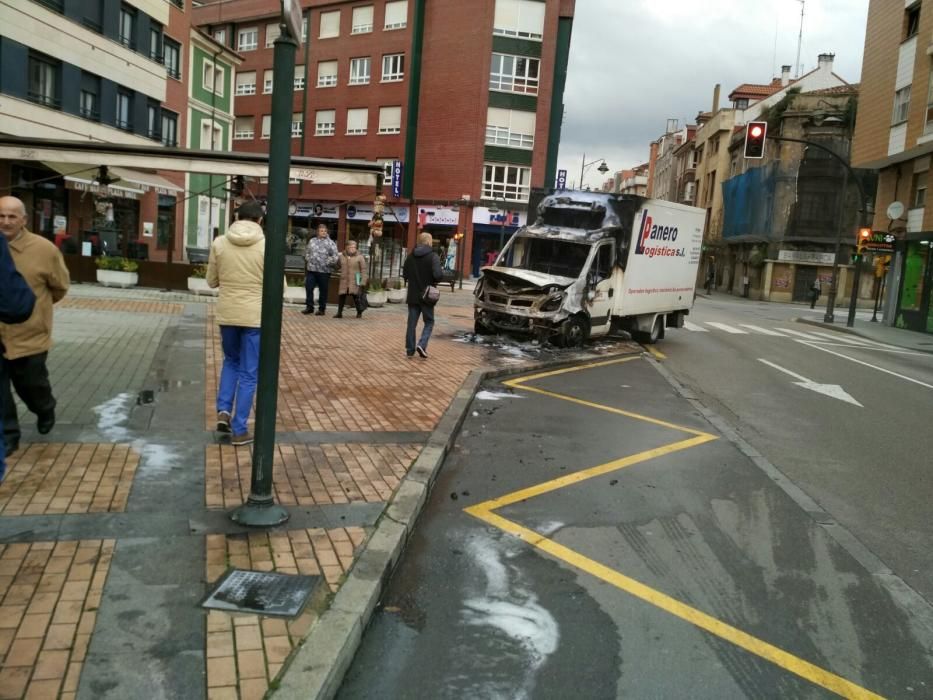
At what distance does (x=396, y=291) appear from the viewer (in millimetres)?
21531

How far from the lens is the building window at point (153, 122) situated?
1281 inches

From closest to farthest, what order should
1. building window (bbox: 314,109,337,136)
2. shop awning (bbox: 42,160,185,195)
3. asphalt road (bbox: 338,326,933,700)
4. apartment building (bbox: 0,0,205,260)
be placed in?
asphalt road (bbox: 338,326,933,700) → shop awning (bbox: 42,160,185,195) → apartment building (bbox: 0,0,205,260) → building window (bbox: 314,109,337,136)

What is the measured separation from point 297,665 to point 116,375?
6.02 metres

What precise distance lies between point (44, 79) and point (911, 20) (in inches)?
1242

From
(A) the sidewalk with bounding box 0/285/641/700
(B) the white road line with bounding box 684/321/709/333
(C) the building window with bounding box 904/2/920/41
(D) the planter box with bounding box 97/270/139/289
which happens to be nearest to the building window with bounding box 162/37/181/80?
(D) the planter box with bounding box 97/270/139/289

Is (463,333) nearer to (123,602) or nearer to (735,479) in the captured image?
(735,479)

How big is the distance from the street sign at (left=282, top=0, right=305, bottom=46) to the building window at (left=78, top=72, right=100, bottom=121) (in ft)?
90.1

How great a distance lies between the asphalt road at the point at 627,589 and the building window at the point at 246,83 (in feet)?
170

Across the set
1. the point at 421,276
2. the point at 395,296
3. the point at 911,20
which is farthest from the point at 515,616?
the point at 911,20

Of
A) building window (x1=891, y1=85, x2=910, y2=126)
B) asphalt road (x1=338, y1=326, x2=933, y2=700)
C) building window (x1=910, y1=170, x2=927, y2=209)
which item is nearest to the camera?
asphalt road (x1=338, y1=326, x2=933, y2=700)

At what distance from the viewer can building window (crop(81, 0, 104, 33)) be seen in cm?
2734

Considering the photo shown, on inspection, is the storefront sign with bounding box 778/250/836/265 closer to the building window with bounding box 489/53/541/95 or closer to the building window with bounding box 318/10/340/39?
the building window with bounding box 489/53/541/95

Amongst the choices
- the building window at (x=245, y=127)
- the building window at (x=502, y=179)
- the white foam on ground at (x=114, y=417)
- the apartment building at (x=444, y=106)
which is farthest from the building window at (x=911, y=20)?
the building window at (x=245, y=127)

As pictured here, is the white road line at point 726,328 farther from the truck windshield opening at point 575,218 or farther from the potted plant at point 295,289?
the potted plant at point 295,289
